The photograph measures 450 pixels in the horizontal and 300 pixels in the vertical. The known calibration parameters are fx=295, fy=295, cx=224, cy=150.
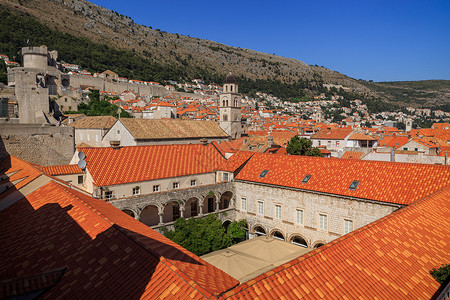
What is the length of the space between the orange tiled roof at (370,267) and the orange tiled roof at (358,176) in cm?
666

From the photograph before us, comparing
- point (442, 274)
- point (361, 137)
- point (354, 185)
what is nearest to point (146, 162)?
point (354, 185)

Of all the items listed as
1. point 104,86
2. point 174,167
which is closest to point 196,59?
point 104,86

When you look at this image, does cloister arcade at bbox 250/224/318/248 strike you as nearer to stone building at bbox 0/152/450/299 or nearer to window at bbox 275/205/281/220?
window at bbox 275/205/281/220

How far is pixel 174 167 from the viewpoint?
82.6ft

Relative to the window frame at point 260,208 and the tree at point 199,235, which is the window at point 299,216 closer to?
the window frame at point 260,208

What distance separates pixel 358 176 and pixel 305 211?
4.45m

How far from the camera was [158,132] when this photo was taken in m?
39.6

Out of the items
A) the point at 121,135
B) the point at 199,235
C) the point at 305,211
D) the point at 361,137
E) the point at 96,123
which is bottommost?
the point at 199,235

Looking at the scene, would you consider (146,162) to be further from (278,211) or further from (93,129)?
(93,129)

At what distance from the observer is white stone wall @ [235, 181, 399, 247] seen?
752 inches

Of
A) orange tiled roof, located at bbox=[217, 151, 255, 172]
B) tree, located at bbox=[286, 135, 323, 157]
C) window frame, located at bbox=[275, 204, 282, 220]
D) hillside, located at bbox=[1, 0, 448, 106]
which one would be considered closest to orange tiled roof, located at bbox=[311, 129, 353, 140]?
tree, located at bbox=[286, 135, 323, 157]

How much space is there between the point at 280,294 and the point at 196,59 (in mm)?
202038

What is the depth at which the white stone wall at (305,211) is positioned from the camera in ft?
62.6

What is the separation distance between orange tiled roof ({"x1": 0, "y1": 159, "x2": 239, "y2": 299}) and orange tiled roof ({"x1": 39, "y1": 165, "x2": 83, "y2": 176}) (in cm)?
948
